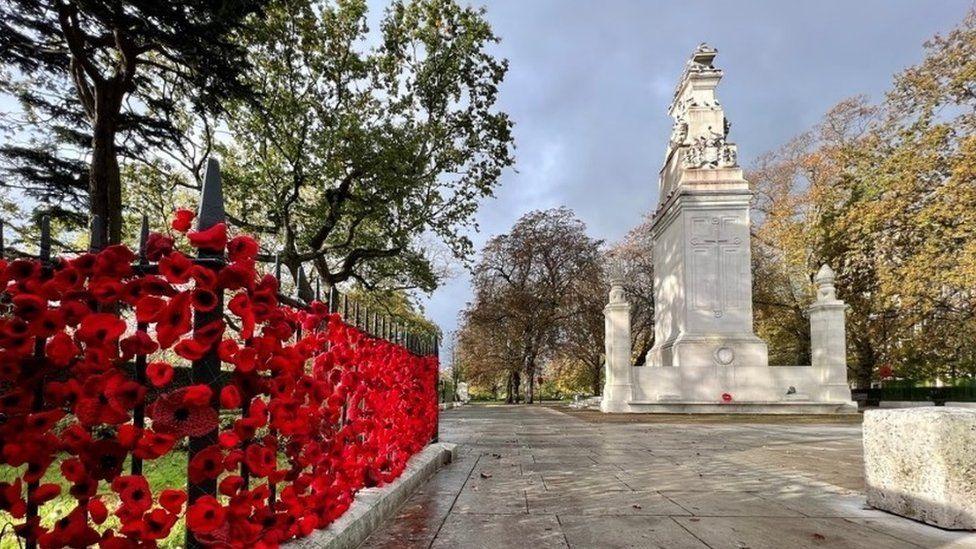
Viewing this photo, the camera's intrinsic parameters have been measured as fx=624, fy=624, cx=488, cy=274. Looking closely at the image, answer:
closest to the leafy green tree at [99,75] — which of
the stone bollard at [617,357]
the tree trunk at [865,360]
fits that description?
the stone bollard at [617,357]

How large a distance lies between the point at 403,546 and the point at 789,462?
5.91m

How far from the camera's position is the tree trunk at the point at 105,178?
10367mm

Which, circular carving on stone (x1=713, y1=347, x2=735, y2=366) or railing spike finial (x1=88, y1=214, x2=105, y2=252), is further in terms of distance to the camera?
circular carving on stone (x1=713, y1=347, x2=735, y2=366)

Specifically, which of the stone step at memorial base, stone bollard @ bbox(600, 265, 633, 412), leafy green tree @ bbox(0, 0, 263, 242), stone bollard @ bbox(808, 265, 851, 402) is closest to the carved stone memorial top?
the stone step at memorial base

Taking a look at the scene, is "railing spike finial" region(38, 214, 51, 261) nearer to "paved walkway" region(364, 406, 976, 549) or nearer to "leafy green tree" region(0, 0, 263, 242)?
"paved walkway" region(364, 406, 976, 549)

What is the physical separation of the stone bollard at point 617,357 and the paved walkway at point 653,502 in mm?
10619

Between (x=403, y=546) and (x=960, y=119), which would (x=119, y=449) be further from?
(x=960, y=119)

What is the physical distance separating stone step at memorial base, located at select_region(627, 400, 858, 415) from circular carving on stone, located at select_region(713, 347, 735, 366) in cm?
131

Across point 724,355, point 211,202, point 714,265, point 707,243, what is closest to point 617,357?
point 724,355

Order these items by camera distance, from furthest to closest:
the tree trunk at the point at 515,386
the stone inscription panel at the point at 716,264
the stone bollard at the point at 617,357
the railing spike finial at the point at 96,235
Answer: the tree trunk at the point at 515,386
the stone inscription panel at the point at 716,264
the stone bollard at the point at 617,357
the railing spike finial at the point at 96,235

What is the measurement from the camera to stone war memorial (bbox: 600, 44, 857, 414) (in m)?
20.2

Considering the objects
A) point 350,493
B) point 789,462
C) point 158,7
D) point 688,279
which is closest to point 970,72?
point 688,279

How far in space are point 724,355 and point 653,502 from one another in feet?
53.7

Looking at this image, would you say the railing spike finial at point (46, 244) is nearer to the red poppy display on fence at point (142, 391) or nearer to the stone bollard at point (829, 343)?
the red poppy display on fence at point (142, 391)
